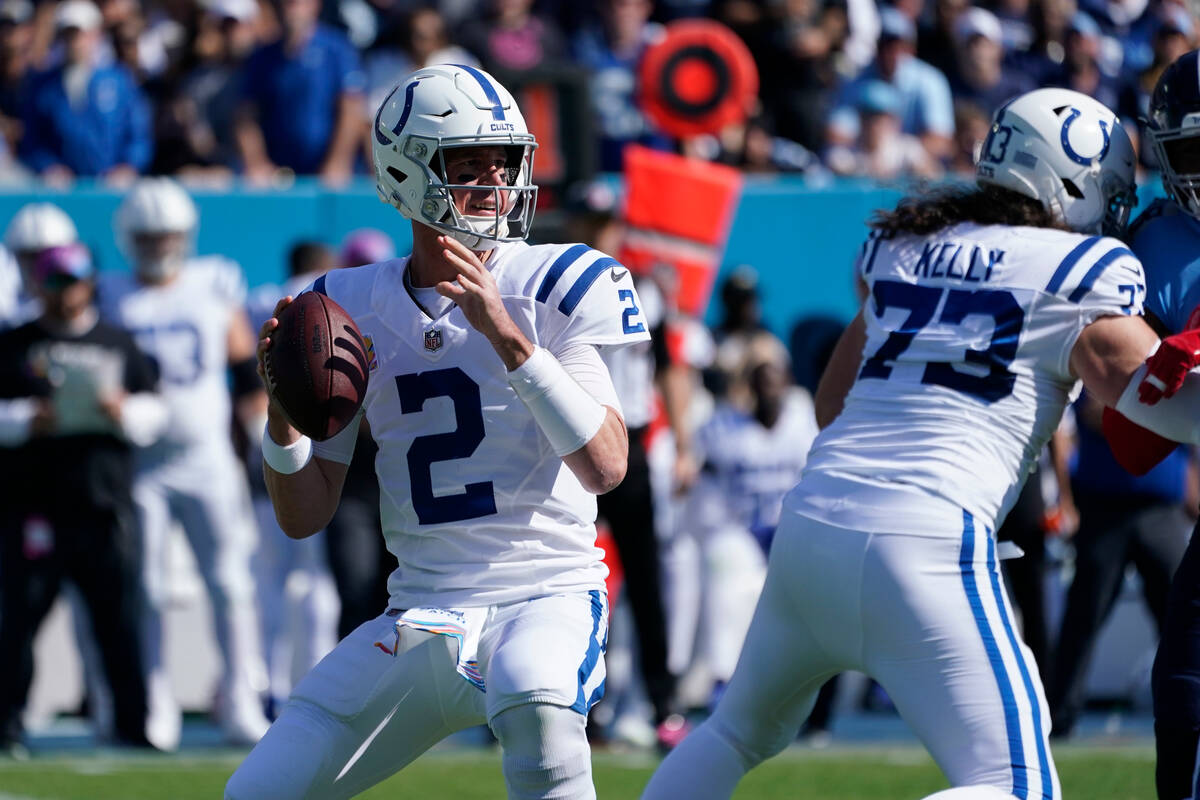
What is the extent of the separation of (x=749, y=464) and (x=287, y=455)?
428cm

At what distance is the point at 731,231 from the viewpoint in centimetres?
848

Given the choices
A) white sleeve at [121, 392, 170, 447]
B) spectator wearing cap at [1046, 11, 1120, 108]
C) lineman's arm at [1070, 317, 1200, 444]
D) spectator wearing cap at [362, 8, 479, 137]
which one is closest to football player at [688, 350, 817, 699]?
white sleeve at [121, 392, 170, 447]

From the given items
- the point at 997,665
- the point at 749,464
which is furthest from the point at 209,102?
the point at 997,665

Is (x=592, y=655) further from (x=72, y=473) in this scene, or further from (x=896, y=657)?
(x=72, y=473)

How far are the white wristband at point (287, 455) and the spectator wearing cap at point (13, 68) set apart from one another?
6.84m

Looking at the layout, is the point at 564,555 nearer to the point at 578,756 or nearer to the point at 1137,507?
the point at 578,756

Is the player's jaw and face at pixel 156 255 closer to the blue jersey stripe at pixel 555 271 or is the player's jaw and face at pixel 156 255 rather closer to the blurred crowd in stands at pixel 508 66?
the blurred crowd in stands at pixel 508 66

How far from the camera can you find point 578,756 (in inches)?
124

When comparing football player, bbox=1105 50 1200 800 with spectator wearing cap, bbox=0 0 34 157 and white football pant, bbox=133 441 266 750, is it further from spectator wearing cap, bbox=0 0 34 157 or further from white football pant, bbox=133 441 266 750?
spectator wearing cap, bbox=0 0 34 157

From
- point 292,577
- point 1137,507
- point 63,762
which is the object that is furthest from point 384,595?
point 1137,507

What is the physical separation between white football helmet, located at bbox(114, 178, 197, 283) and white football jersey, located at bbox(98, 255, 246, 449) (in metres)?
0.07

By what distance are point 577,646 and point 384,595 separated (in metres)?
3.83

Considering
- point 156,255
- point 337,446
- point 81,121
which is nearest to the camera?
point 337,446

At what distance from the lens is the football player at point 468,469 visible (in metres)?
3.21
